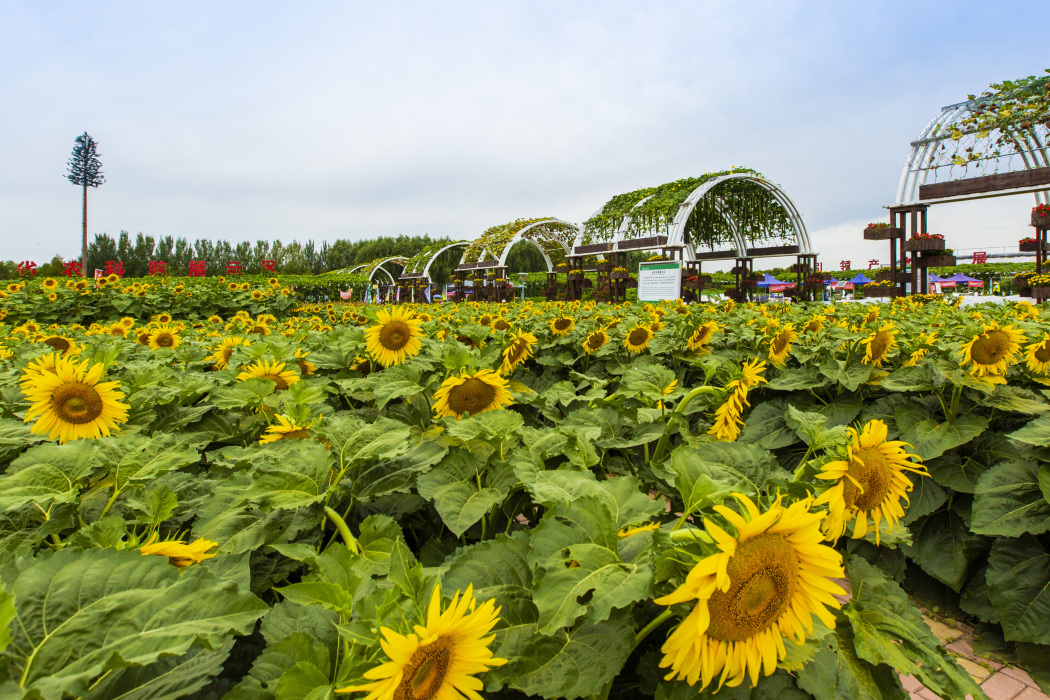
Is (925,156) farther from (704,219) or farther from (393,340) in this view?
(393,340)

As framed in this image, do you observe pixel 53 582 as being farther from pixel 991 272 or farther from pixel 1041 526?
pixel 991 272

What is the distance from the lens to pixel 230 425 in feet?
5.92

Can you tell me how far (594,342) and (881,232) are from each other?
1353 cm

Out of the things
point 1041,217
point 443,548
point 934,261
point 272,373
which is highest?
point 1041,217

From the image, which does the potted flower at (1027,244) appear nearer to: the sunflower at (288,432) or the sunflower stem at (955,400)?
the sunflower stem at (955,400)

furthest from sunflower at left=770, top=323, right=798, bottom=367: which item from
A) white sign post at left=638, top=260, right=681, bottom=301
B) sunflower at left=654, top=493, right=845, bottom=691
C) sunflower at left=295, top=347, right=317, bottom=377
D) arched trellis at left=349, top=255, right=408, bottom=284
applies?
arched trellis at left=349, top=255, right=408, bottom=284

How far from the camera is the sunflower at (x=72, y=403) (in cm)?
162

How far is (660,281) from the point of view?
10.4m

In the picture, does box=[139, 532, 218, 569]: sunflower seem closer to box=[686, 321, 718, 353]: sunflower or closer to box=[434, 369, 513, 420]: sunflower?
box=[434, 369, 513, 420]: sunflower

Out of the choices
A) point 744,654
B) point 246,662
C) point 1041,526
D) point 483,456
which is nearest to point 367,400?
point 483,456

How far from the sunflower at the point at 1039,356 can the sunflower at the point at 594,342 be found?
6.90ft

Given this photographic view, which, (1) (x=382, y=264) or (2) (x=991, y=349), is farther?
(1) (x=382, y=264)

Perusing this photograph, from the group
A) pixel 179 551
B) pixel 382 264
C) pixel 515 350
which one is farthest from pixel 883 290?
pixel 382 264

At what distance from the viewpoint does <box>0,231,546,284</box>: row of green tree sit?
59750 millimetres
